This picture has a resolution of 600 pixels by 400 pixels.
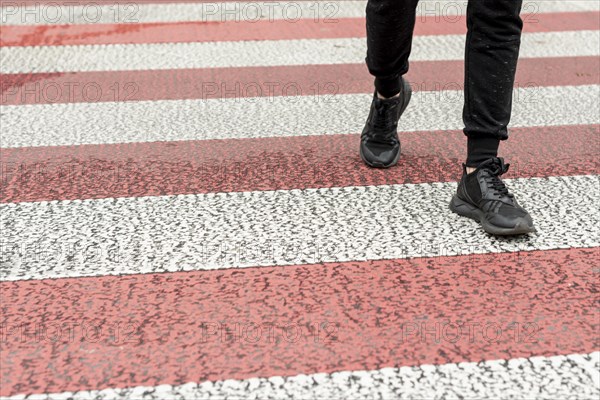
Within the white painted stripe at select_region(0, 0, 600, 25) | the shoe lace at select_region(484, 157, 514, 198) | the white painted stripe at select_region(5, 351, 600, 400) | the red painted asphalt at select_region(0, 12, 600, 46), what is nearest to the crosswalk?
the white painted stripe at select_region(5, 351, 600, 400)

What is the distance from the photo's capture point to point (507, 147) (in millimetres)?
3398

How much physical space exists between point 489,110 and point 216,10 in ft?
12.3

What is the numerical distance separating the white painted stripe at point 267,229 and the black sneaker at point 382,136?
0.75 ft

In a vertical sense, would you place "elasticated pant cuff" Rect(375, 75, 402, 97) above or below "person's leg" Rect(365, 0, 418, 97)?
below

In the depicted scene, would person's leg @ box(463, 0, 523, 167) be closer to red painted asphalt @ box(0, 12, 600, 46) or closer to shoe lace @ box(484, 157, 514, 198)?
shoe lace @ box(484, 157, 514, 198)

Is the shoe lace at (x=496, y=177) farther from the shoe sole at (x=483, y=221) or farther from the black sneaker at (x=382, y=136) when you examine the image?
the black sneaker at (x=382, y=136)

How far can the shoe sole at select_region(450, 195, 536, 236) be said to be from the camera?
2486 millimetres

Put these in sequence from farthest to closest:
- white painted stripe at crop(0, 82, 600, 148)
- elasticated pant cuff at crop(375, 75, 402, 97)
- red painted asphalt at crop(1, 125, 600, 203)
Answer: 1. white painted stripe at crop(0, 82, 600, 148)
2. elasticated pant cuff at crop(375, 75, 402, 97)
3. red painted asphalt at crop(1, 125, 600, 203)

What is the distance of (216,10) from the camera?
606 cm

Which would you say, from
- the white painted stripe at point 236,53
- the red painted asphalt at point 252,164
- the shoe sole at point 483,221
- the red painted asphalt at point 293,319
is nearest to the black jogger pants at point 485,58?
the shoe sole at point 483,221

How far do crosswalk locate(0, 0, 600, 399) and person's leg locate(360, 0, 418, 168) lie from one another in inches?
3.3

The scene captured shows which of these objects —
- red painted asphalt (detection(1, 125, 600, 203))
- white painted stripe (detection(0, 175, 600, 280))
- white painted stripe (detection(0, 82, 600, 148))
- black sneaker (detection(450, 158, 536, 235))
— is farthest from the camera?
white painted stripe (detection(0, 82, 600, 148))

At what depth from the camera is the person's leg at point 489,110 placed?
99.8 inches

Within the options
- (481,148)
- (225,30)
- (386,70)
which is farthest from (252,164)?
(225,30)
